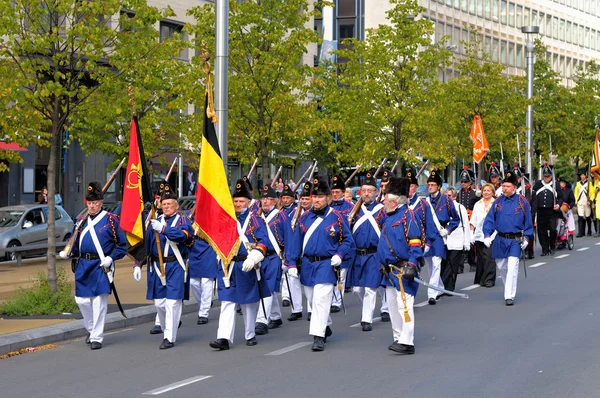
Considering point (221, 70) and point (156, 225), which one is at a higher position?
point (221, 70)

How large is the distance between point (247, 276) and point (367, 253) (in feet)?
7.28

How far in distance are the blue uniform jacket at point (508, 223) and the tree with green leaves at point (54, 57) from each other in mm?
5713

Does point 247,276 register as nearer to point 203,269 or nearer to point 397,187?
point 397,187

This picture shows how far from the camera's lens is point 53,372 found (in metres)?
11.3

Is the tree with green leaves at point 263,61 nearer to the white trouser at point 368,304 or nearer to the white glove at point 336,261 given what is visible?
the white trouser at point 368,304

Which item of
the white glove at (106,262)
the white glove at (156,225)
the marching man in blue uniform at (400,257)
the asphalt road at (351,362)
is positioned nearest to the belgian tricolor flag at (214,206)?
the white glove at (156,225)

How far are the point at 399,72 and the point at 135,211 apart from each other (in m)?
25.6

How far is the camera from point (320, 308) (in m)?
12.4

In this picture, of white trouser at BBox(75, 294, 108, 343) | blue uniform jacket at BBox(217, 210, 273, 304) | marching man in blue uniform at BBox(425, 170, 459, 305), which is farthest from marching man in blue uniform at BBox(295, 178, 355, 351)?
marching man in blue uniform at BBox(425, 170, 459, 305)

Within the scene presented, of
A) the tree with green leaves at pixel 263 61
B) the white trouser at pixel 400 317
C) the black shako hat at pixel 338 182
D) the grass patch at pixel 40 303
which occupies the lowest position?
the grass patch at pixel 40 303

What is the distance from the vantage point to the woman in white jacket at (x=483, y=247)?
19.9 meters

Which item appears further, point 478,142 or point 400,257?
point 478,142

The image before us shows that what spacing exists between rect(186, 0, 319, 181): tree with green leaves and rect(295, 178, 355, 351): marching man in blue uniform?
14324 mm

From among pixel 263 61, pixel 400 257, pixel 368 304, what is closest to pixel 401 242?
pixel 400 257
